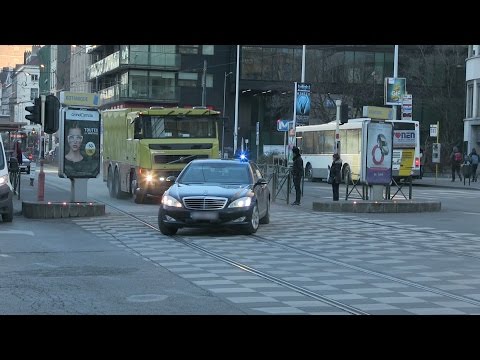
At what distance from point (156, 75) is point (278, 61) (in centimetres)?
1091

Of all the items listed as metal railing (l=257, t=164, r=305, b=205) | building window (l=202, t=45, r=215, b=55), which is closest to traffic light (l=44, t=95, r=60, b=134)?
metal railing (l=257, t=164, r=305, b=205)

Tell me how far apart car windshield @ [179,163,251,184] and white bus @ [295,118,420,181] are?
14725 millimetres

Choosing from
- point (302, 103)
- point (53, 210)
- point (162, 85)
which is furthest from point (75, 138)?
point (162, 85)

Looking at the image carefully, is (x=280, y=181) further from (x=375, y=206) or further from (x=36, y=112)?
(x=36, y=112)

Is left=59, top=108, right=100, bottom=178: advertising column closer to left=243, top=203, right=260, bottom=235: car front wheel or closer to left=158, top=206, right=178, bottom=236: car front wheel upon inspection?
left=158, top=206, right=178, bottom=236: car front wheel

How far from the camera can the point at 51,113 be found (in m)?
20.8

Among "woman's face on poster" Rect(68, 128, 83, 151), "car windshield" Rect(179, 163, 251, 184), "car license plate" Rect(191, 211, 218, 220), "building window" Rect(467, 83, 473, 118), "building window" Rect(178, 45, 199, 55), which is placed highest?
"building window" Rect(178, 45, 199, 55)

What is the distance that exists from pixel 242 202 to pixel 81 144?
24.0 feet

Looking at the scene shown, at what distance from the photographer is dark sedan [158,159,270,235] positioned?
54.1 ft
